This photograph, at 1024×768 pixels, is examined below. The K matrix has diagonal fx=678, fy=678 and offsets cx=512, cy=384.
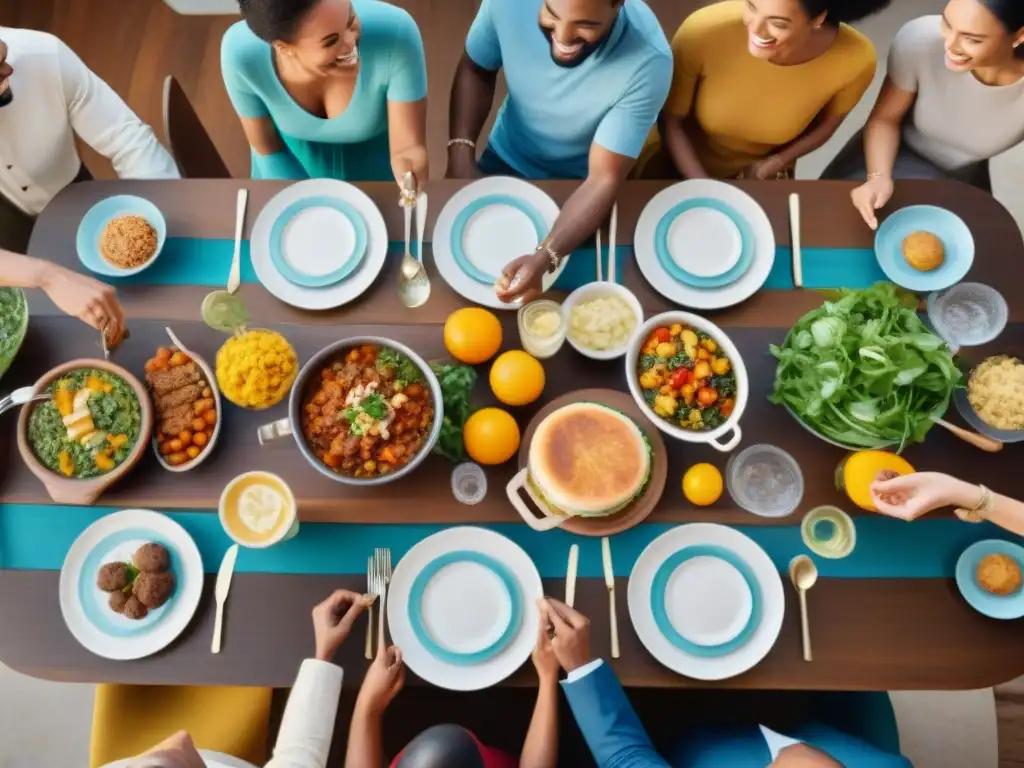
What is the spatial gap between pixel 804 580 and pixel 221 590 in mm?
1319

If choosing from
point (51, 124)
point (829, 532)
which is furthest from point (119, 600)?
point (829, 532)

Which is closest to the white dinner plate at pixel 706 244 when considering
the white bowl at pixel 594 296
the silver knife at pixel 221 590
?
the white bowl at pixel 594 296

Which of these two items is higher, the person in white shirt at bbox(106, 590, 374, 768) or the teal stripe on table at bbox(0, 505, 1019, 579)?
the teal stripe on table at bbox(0, 505, 1019, 579)

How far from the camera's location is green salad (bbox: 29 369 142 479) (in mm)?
1510

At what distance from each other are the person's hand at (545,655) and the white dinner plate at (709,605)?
0.20m

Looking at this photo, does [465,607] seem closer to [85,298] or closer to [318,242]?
[318,242]

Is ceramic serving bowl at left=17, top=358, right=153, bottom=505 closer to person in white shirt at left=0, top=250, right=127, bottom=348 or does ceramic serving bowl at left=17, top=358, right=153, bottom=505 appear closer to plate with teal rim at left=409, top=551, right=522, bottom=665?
person in white shirt at left=0, top=250, right=127, bottom=348

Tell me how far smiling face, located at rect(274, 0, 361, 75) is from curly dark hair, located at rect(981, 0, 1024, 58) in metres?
1.54

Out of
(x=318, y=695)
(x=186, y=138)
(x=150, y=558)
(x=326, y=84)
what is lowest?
(x=318, y=695)

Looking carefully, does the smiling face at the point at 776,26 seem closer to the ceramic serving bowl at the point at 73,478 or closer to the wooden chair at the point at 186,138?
the wooden chair at the point at 186,138

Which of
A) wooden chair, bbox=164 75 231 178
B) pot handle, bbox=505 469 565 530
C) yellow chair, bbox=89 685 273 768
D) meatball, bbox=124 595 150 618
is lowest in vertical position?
yellow chair, bbox=89 685 273 768

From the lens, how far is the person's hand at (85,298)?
63.7 inches

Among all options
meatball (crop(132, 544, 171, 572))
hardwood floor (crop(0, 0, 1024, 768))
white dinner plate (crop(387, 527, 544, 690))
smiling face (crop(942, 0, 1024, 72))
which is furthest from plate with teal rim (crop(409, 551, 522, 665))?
hardwood floor (crop(0, 0, 1024, 768))

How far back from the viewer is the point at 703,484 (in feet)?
5.08
